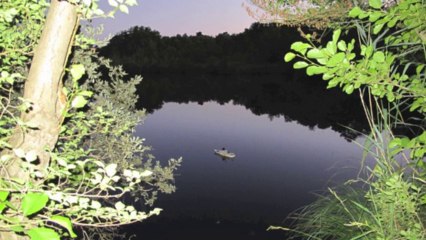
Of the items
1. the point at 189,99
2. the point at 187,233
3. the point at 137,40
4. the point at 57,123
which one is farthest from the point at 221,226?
the point at 137,40

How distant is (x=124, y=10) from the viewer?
5.30 feet

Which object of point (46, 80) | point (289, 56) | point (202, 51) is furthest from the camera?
point (202, 51)

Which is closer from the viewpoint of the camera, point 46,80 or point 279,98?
point 46,80

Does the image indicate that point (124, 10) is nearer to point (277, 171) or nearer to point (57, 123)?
point (57, 123)

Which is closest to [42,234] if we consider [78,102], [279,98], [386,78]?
[78,102]

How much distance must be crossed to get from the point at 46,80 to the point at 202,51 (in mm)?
95920

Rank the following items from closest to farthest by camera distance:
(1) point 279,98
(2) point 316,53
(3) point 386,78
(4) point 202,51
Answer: (2) point 316,53, (3) point 386,78, (1) point 279,98, (4) point 202,51

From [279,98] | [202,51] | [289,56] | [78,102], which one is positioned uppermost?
[202,51]

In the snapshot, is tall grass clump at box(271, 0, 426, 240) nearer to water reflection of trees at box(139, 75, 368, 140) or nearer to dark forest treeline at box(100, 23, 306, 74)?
water reflection of trees at box(139, 75, 368, 140)

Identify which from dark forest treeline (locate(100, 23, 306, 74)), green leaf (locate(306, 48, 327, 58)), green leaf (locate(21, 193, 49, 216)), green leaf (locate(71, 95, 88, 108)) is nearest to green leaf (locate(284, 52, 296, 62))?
green leaf (locate(306, 48, 327, 58))

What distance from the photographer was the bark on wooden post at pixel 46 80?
5.60 feet

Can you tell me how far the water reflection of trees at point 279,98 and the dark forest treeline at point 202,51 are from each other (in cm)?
1007

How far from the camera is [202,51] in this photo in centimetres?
9569

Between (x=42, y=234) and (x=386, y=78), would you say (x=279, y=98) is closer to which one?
(x=386, y=78)
